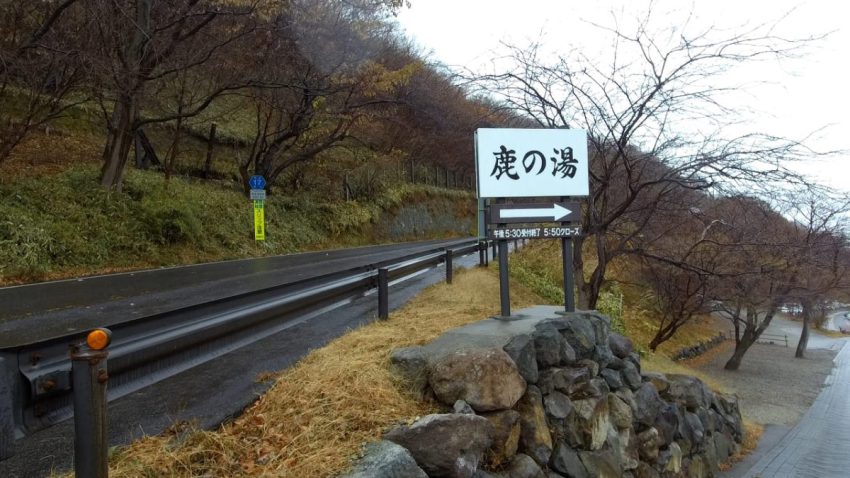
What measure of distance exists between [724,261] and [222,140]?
77.5 feet

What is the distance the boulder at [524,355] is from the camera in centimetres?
500

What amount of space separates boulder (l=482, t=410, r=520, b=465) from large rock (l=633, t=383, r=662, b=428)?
10.8 ft

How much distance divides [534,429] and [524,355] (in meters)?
0.69

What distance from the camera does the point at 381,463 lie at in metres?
3.04

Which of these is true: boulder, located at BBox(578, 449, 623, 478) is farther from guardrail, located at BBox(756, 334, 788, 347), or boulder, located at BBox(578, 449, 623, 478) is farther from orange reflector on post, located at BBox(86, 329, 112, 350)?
guardrail, located at BBox(756, 334, 788, 347)

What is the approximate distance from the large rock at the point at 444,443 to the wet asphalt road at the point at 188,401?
1.28m

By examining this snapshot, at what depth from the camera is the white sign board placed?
22.2ft

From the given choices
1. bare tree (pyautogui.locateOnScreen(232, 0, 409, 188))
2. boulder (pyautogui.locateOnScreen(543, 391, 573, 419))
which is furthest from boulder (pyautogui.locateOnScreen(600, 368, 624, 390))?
bare tree (pyautogui.locateOnScreen(232, 0, 409, 188))

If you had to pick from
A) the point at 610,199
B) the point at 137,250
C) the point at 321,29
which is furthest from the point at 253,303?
the point at 321,29

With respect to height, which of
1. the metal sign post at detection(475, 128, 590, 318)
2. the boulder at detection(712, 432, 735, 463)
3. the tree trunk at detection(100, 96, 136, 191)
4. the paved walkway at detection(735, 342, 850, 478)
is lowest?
the paved walkway at detection(735, 342, 850, 478)

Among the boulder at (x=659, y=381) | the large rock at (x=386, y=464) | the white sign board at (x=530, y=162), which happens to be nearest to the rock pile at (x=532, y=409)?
the large rock at (x=386, y=464)

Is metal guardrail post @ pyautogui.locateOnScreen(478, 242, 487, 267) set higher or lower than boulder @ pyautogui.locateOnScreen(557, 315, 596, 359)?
higher

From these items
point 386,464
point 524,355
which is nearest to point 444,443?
point 386,464

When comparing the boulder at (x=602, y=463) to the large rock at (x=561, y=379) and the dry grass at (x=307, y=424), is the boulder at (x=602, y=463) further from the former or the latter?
the dry grass at (x=307, y=424)
